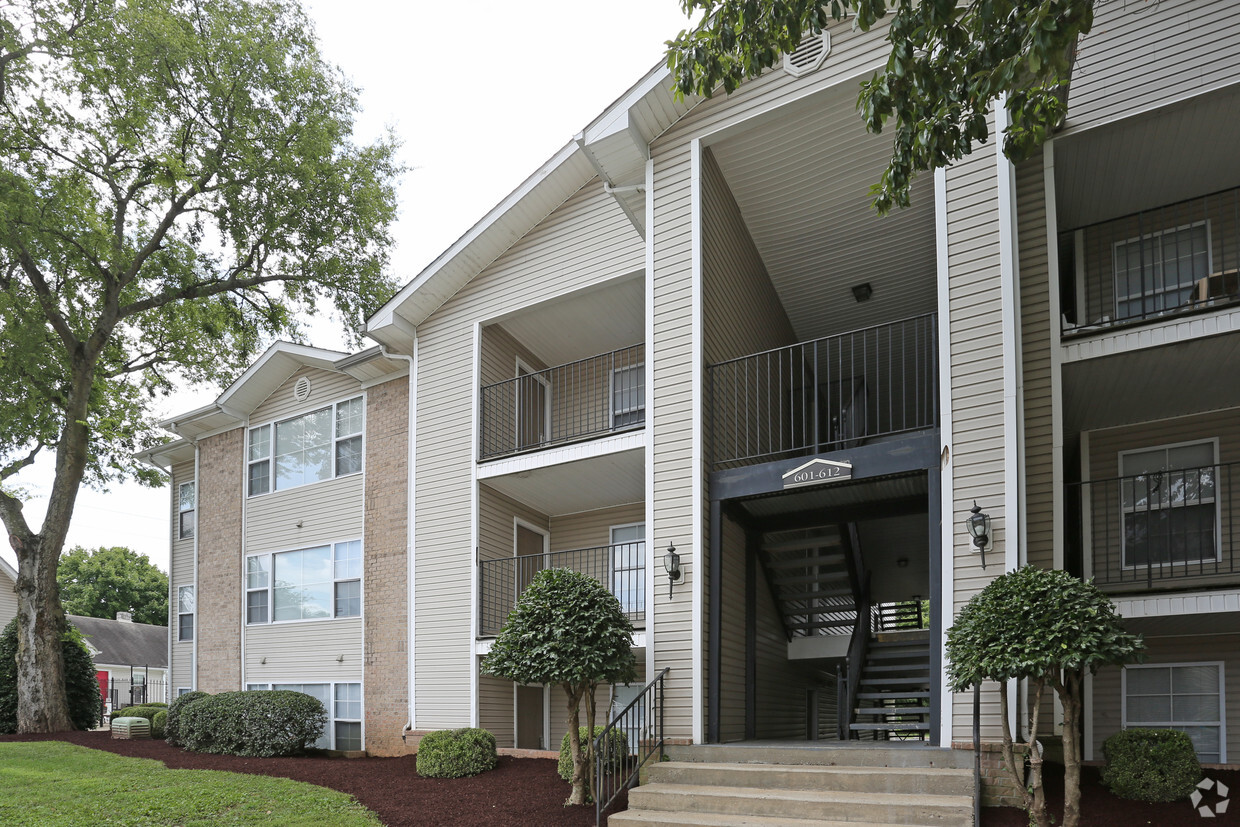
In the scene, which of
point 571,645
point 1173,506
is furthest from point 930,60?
point 571,645

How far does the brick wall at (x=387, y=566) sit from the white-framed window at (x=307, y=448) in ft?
2.04

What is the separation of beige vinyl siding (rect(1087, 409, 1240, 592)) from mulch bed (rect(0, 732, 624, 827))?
612 cm

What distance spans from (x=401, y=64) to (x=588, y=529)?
40.6ft

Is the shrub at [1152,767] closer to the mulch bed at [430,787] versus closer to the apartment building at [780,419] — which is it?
the apartment building at [780,419]

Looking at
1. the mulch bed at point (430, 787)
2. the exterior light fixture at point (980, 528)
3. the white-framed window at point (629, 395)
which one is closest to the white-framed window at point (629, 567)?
the white-framed window at point (629, 395)

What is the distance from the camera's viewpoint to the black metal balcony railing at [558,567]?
1253 centimetres

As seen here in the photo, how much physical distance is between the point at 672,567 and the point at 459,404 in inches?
200

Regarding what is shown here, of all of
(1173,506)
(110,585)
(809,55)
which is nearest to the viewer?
(1173,506)

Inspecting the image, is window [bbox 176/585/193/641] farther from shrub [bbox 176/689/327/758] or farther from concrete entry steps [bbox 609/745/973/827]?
concrete entry steps [bbox 609/745/973/827]

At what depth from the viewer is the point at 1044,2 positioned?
19.0 ft

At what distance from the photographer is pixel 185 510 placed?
19.0 metres

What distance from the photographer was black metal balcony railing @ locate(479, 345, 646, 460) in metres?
13.3

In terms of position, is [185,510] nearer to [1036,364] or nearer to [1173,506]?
[1036,364]

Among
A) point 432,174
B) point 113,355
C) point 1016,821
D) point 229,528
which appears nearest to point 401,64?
point 432,174
